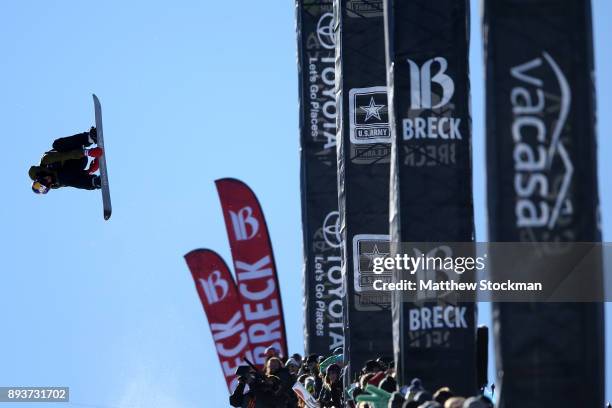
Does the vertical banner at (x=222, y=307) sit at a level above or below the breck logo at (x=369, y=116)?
below

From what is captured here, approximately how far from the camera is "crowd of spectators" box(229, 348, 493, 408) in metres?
13.3

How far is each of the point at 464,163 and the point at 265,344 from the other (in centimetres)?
1322

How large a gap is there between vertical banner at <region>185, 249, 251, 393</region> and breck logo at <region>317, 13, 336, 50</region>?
6.24 m

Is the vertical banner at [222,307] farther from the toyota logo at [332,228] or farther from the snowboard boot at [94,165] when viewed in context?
the snowboard boot at [94,165]

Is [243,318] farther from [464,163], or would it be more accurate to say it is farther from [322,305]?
[464,163]

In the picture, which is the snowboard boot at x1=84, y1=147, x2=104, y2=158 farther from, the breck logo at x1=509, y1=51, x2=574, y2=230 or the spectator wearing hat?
the breck logo at x1=509, y1=51, x2=574, y2=230

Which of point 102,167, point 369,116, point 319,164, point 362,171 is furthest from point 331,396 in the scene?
point 319,164

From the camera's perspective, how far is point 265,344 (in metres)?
30.9

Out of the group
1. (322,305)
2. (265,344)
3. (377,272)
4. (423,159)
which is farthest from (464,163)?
(265,344)

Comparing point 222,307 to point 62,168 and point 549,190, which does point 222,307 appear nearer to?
point 62,168

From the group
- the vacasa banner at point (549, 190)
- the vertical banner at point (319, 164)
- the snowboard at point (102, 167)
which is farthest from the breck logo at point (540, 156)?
the vertical banner at point (319, 164)

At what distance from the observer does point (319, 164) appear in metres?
28.2

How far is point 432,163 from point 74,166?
6.78 m

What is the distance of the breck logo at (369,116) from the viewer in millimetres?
23906
